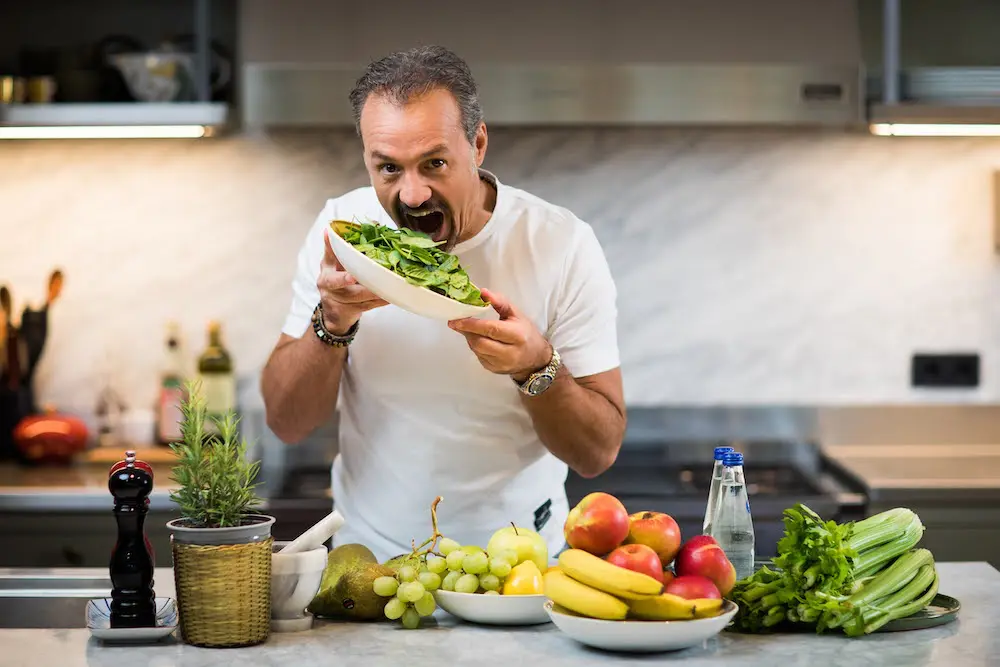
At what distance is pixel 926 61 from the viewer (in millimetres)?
3205

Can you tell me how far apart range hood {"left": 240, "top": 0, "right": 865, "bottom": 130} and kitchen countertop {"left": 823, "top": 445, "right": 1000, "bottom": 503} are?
0.87m

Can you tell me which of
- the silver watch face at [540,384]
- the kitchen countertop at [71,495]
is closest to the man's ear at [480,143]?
the silver watch face at [540,384]

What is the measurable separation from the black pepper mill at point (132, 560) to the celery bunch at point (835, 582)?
0.75m

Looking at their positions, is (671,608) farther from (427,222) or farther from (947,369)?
(947,369)

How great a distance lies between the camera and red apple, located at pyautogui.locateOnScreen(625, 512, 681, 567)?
4.89ft

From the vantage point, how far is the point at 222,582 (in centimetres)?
143

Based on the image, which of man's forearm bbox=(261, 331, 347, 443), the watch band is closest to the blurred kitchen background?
man's forearm bbox=(261, 331, 347, 443)

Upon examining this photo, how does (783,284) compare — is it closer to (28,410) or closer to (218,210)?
(218,210)

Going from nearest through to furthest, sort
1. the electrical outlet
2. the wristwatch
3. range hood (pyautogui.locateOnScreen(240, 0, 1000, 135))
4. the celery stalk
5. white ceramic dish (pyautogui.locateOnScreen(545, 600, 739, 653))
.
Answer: white ceramic dish (pyautogui.locateOnScreen(545, 600, 739, 653)), the celery stalk, the wristwatch, range hood (pyautogui.locateOnScreen(240, 0, 1000, 135)), the electrical outlet

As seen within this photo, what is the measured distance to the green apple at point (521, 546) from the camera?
5.09 feet

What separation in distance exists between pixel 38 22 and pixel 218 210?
69cm

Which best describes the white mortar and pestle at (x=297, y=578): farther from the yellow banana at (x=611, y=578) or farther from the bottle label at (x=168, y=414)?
the bottle label at (x=168, y=414)

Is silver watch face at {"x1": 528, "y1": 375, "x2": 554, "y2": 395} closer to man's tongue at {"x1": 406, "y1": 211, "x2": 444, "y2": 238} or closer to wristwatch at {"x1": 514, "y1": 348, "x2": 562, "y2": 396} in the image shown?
wristwatch at {"x1": 514, "y1": 348, "x2": 562, "y2": 396}

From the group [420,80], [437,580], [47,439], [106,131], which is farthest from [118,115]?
[437,580]
